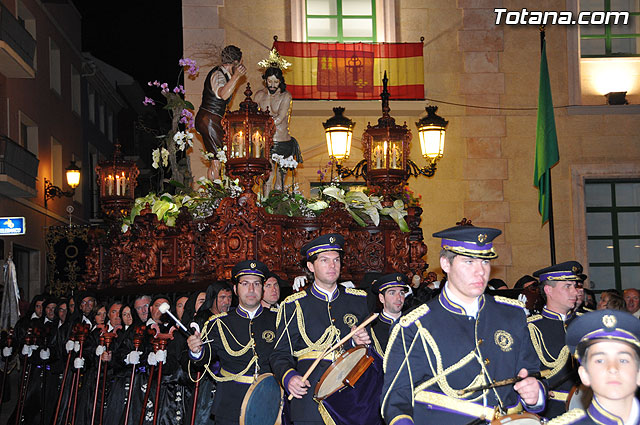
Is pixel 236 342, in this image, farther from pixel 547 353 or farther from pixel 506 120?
pixel 506 120

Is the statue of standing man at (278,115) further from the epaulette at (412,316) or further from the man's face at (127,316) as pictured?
the epaulette at (412,316)

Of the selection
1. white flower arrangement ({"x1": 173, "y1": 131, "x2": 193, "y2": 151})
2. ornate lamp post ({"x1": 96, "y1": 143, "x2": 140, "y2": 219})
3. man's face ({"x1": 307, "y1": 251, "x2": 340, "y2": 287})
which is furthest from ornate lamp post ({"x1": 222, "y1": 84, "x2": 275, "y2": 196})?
man's face ({"x1": 307, "y1": 251, "x2": 340, "y2": 287})

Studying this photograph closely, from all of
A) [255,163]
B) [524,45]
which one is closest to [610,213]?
[524,45]

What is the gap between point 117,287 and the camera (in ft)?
Result: 40.5

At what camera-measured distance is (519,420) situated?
4617mm

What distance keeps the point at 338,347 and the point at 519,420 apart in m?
2.53

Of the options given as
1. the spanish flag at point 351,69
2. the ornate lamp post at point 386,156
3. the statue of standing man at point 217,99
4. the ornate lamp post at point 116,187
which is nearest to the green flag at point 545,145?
the spanish flag at point 351,69

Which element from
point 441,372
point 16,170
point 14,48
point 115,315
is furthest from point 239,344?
point 14,48

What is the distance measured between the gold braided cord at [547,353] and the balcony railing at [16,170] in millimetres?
18422

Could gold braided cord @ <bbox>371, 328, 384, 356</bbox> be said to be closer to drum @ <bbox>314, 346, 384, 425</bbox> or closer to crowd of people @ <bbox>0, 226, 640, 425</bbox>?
crowd of people @ <bbox>0, 226, 640, 425</bbox>

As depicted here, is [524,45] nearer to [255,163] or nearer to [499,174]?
[499,174]

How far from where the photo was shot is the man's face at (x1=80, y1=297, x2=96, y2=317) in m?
12.7

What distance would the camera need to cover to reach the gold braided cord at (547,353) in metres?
7.10

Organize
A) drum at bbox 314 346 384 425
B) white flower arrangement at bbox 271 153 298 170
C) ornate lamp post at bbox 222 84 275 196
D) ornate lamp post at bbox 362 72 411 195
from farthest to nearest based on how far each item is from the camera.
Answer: white flower arrangement at bbox 271 153 298 170 → ornate lamp post at bbox 362 72 411 195 → ornate lamp post at bbox 222 84 275 196 → drum at bbox 314 346 384 425
